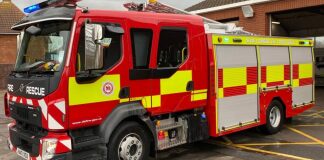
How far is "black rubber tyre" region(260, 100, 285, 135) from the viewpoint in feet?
29.4

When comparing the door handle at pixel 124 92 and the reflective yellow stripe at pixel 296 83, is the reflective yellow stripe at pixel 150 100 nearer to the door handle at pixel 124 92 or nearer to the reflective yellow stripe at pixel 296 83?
the door handle at pixel 124 92

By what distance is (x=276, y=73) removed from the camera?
9.06 m

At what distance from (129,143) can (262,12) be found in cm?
1207

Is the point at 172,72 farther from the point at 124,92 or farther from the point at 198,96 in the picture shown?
the point at 124,92

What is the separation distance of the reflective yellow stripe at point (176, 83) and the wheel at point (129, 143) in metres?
0.78

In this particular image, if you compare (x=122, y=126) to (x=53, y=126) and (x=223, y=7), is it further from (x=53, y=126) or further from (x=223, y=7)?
(x=223, y=7)

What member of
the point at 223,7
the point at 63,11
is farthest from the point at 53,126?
the point at 223,7

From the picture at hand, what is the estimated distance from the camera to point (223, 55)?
7.48m

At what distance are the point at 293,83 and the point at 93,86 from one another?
19.4 feet

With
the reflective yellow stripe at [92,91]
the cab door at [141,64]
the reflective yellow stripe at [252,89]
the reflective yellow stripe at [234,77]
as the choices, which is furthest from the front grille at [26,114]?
the reflective yellow stripe at [252,89]

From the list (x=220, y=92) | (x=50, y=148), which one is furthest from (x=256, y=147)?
(x=50, y=148)

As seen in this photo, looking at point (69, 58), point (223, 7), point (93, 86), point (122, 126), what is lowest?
point (122, 126)

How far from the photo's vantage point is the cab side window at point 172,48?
6.54m

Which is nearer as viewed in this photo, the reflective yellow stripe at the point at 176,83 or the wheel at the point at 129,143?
the wheel at the point at 129,143
